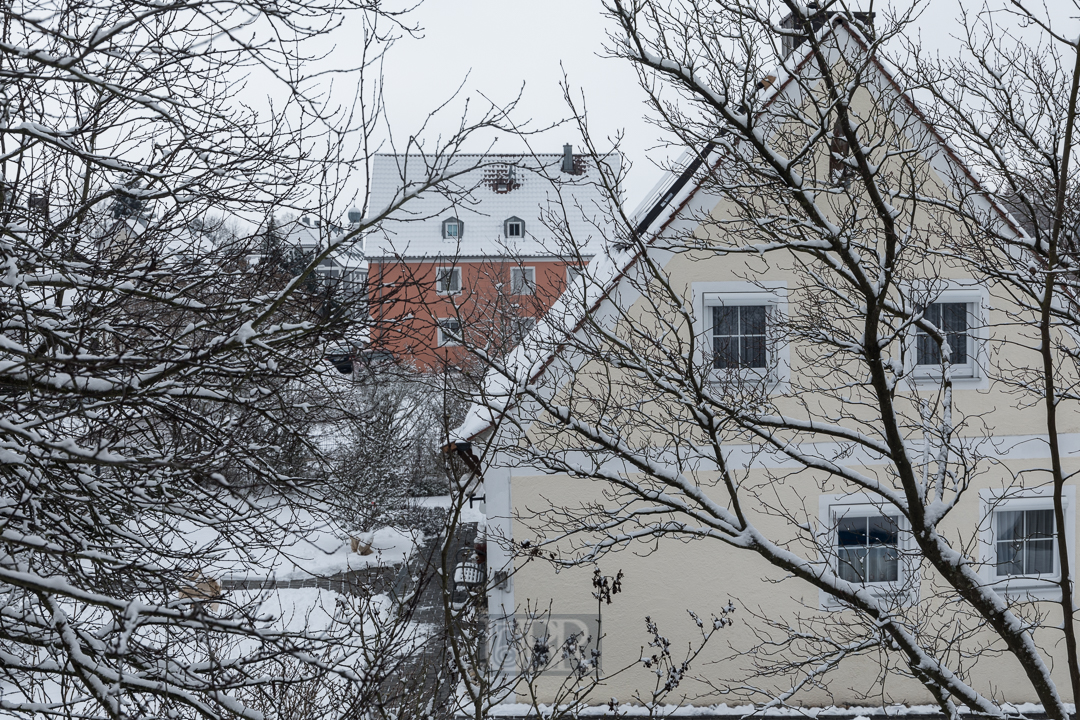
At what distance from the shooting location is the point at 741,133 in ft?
18.7

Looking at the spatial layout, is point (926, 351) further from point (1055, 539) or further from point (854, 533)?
point (1055, 539)

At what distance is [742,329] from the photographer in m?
8.88

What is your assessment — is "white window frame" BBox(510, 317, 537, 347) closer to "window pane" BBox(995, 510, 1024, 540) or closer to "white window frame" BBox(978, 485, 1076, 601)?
"white window frame" BBox(978, 485, 1076, 601)

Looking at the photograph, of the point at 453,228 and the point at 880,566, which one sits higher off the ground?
the point at 453,228

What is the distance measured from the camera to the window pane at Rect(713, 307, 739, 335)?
8.88m

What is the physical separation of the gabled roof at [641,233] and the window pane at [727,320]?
1212mm

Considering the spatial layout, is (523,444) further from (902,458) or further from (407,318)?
(407,318)

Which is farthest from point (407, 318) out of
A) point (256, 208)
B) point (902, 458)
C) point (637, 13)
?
point (902, 458)

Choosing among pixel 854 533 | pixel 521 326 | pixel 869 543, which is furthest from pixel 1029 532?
pixel 521 326

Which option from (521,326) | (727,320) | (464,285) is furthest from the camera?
(464,285)

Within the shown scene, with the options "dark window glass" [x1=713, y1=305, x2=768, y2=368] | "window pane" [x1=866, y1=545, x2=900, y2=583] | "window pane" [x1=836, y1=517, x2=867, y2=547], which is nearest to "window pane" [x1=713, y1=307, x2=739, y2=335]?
"dark window glass" [x1=713, y1=305, x2=768, y2=368]

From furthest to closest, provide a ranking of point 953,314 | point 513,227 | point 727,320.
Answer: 1. point 513,227
2. point 953,314
3. point 727,320

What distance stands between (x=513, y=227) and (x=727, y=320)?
2750cm

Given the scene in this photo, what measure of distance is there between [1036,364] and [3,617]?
9454mm
